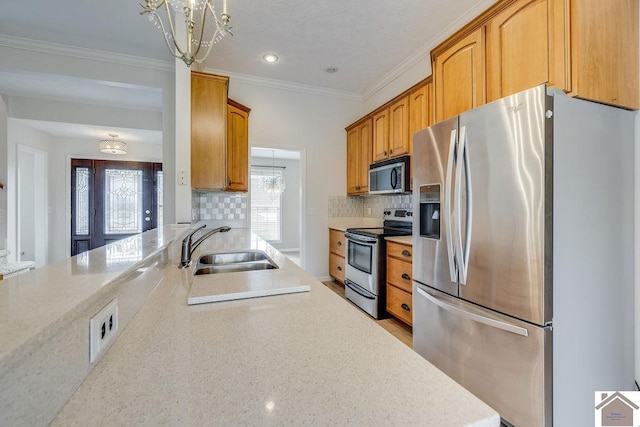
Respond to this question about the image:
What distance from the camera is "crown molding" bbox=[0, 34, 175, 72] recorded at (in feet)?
8.60

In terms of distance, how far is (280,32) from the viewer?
2656 millimetres

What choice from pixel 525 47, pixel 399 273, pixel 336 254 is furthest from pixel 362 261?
pixel 525 47

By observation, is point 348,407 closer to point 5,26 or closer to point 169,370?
point 169,370

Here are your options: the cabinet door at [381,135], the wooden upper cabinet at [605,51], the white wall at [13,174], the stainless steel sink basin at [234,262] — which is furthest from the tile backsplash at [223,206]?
the wooden upper cabinet at [605,51]

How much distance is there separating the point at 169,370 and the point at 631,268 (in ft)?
6.99

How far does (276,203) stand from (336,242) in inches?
138

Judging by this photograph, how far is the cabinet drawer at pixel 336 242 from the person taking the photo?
11.9 ft

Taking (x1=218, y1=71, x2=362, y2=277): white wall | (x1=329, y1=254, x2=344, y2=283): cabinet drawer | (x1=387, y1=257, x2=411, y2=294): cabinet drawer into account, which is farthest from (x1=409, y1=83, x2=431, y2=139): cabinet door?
(x1=329, y1=254, x2=344, y2=283): cabinet drawer

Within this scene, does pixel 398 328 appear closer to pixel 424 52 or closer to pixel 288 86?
pixel 424 52

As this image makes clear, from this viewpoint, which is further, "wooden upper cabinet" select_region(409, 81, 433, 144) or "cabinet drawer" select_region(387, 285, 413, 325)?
"wooden upper cabinet" select_region(409, 81, 433, 144)

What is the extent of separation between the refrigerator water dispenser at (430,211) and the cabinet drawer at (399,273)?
0.56m

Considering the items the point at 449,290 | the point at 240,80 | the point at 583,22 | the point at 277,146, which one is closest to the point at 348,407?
the point at 449,290

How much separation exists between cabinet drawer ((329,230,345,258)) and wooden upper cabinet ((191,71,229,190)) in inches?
65.1

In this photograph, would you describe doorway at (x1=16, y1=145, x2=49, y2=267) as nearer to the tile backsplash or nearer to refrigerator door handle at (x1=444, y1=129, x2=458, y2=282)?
the tile backsplash
